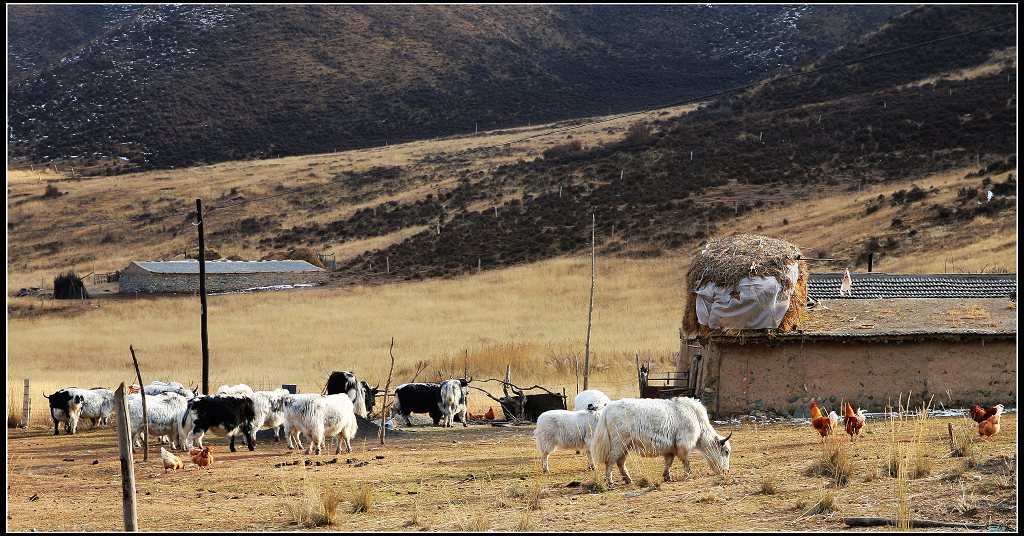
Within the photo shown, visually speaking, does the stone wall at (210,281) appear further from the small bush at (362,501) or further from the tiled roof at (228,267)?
the small bush at (362,501)

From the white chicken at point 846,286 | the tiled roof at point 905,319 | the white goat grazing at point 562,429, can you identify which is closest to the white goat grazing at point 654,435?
the white goat grazing at point 562,429

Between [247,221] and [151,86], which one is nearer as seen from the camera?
[247,221]

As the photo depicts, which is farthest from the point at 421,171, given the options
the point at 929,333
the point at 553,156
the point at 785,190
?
the point at 929,333

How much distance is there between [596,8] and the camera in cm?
16475

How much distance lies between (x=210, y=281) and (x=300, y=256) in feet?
29.2

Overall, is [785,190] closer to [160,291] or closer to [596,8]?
[160,291]

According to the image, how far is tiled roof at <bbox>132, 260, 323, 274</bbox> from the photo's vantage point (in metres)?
63.6

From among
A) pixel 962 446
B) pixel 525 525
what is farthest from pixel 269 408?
pixel 962 446

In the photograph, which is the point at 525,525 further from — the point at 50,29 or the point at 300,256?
the point at 50,29

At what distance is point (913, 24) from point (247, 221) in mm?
57400

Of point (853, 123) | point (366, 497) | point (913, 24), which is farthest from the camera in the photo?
point (913, 24)

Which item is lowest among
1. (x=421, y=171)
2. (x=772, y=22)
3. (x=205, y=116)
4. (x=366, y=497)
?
(x=366, y=497)

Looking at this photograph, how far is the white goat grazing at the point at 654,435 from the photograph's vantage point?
14.2 m

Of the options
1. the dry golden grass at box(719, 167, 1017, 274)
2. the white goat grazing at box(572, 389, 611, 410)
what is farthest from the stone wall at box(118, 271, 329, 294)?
the white goat grazing at box(572, 389, 611, 410)
